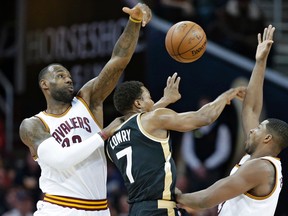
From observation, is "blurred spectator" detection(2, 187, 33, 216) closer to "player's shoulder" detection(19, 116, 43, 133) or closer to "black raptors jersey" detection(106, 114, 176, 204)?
"player's shoulder" detection(19, 116, 43, 133)

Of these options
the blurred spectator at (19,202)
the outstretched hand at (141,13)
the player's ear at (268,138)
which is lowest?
the blurred spectator at (19,202)

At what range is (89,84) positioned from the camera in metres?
8.08

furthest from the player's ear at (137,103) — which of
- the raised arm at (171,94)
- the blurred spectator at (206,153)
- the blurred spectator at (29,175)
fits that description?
the blurred spectator at (29,175)

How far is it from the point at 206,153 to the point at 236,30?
2120 mm

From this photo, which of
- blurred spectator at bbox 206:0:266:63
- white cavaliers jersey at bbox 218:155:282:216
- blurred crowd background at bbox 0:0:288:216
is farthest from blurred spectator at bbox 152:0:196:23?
white cavaliers jersey at bbox 218:155:282:216

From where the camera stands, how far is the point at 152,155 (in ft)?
23.1

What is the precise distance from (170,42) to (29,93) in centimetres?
954

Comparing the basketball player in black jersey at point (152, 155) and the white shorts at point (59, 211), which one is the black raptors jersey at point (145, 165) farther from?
the white shorts at point (59, 211)

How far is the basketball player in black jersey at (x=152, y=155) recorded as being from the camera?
699 centimetres

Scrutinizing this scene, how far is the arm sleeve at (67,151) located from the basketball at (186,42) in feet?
3.98

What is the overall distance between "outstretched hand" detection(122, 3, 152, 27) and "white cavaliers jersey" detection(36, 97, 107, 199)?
1.05 m

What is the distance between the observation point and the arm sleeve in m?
7.29

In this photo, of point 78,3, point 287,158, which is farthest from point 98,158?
point 78,3

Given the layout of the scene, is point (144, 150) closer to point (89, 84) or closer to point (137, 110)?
point (137, 110)
